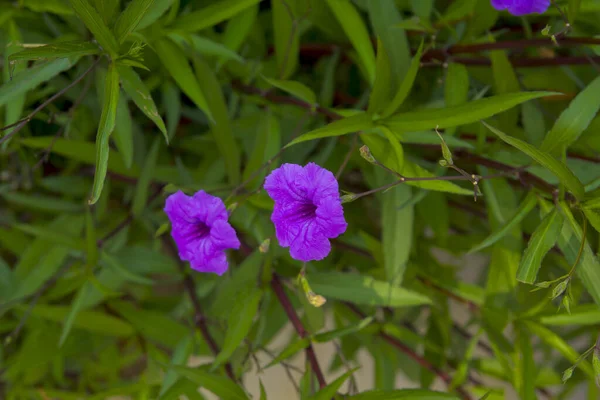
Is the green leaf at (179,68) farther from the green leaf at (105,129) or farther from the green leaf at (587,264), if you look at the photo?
the green leaf at (587,264)

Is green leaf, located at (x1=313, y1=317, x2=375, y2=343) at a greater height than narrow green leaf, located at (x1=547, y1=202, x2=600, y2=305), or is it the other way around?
narrow green leaf, located at (x1=547, y1=202, x2=600, y2=305)

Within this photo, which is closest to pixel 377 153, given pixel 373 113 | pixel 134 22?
pixel 373 113

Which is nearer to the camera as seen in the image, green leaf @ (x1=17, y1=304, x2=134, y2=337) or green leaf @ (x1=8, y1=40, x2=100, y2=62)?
green leaf @ (x1=8, y1=40, x2=100, y2=62)

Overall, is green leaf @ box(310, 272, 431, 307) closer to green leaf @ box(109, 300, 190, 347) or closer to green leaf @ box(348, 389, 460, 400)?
green leaf @ box(348, 389, 460, 400)

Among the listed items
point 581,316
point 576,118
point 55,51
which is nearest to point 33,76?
point 55,51

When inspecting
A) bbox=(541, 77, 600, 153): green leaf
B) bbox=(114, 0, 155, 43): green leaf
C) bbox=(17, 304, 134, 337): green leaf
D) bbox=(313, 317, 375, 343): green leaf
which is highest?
bbox=(541, 77, 600, 153): green leaf

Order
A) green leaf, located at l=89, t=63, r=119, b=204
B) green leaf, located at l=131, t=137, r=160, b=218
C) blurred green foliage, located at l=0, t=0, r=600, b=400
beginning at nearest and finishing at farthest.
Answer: green leaf, located at l=89, t=63, r=119, b=204 < blurred green foliage, located at l=0, t=0, r=600, b=400 < green leaf, located at l=131, t=137, r=160, b=218

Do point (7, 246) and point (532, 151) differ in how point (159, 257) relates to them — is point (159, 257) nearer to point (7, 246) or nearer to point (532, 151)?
point (7, 246)

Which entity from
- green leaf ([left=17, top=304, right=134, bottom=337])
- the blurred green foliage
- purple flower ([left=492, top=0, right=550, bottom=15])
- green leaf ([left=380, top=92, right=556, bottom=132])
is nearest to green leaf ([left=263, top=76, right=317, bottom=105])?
the blurred green foliage
